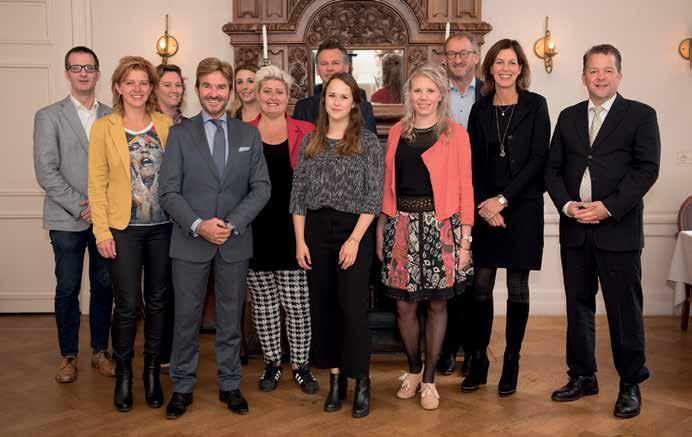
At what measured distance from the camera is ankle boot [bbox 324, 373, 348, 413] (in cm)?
330

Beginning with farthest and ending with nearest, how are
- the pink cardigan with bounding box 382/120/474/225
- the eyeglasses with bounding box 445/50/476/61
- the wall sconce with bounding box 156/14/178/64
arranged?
the wall sconce with bounding box 156/14/178/64, the eyeglasses with bounding box 445/50/476/61, the pink cardigan with bounding box 382/120/474/225

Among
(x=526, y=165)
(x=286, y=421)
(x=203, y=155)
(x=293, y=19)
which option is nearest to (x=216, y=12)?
(x=293, y=19)

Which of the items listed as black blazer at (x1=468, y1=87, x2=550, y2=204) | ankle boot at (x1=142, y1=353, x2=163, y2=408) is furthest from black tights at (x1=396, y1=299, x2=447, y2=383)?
ankle boot at (x1=142, y1=353, x2=163, y2=408)

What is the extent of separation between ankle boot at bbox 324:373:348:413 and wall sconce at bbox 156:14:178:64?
2.79 metres

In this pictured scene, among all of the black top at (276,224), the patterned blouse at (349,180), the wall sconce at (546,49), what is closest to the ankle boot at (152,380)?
the black top at (276,224)

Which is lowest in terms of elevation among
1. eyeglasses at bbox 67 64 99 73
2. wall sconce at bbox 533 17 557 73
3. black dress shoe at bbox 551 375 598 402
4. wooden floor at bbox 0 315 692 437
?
wooden floor at bbox 0 315 692 437

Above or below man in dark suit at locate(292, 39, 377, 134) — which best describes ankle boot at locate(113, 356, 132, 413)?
below

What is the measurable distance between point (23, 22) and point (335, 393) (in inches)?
140

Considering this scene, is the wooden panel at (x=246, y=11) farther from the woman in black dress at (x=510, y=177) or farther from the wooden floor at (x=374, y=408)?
the wooden floor at (x=374, y=408)

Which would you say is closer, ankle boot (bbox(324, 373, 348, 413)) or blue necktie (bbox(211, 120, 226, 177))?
blue necktie (bbox(211, 120, 226, 177))

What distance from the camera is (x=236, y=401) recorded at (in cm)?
330

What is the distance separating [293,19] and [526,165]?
2.26 m

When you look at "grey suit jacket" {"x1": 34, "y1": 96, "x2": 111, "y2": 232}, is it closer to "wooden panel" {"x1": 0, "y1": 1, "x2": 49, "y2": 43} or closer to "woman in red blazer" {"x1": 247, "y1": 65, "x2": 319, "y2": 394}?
"woman in red blazer" {"x1": 247, "y1": 65, "x2": 319, "y2": 394}

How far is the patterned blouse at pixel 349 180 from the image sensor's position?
10.3 ft
